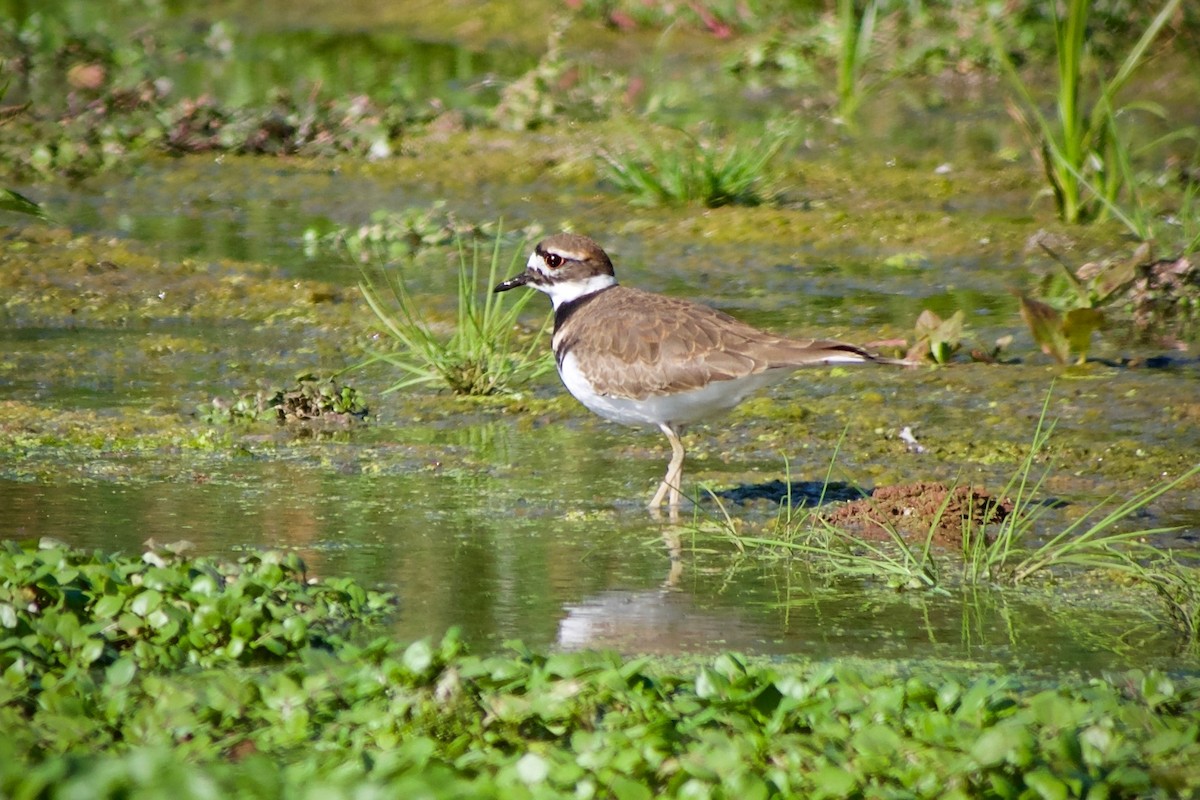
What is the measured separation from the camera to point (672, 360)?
7.86m

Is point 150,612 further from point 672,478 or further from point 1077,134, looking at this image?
point 1077,134

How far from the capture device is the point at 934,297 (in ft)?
38.4

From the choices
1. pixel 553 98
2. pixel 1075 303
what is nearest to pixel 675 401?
pixel 1075 303

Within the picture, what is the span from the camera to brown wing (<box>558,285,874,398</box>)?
7.70m

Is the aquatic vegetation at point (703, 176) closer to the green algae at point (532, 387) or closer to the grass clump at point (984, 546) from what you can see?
the green algae at point (532, 387)

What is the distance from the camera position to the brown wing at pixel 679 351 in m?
7.70

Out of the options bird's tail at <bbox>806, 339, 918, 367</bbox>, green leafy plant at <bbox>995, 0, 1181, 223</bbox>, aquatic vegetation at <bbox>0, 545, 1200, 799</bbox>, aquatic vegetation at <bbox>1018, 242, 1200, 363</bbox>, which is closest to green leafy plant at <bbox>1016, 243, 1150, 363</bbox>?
aquatic vegetation at <bbox>1018, 242, 1200, 363</bbox>

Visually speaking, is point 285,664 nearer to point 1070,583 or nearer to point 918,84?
point 1070,583

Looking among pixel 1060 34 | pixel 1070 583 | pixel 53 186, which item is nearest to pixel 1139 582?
pixel 1070 583

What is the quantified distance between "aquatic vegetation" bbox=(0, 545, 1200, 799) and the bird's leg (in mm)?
2030

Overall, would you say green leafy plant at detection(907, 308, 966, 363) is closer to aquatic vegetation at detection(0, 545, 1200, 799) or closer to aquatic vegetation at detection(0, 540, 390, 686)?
aquatic vegetation at detection(0, 545, 1200, 799)

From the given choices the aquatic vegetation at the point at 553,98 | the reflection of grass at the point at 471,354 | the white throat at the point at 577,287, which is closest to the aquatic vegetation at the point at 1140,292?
the white throat at the point at 577,287

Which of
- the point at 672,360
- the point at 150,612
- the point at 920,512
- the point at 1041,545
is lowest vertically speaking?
the point at 1041,545

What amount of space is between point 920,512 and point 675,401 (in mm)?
1238
